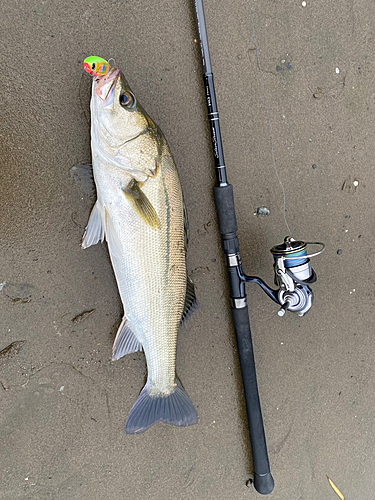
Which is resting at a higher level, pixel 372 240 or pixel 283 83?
pixel 283 83

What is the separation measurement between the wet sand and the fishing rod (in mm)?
113

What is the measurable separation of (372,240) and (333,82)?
949 mm

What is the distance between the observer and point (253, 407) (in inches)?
63.0

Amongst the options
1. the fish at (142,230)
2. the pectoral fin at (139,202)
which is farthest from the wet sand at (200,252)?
the pectoral fin at (139,202)

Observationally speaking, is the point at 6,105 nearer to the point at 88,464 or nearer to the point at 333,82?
the point at 333,82

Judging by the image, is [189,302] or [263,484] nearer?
[189,302]

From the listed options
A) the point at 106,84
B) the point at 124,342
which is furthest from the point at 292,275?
the point at 106,84

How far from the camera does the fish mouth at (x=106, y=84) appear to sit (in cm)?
119

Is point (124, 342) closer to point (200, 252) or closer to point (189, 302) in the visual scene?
point (189, 302)

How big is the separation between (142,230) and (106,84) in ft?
1.95

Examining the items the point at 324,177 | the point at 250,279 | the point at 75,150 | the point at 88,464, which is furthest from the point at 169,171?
the point at 88,464

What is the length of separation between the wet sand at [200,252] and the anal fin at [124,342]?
6.5 inches

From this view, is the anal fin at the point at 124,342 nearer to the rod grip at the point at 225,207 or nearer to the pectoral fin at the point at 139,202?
the pectoral fin at the point at 139,202

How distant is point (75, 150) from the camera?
1.47m
